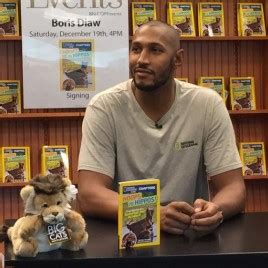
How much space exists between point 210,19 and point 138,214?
10.9 ft

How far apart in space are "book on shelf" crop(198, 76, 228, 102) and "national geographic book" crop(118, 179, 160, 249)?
3.15 metres

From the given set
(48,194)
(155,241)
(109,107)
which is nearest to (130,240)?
(155,241)

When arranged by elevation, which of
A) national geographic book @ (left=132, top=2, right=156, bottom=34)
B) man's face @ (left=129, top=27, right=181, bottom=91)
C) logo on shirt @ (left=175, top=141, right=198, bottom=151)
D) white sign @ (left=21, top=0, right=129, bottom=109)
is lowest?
logo on shirt @ (left=175, top=141, right=198, bottom=151)

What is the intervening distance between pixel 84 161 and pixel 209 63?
112 inches

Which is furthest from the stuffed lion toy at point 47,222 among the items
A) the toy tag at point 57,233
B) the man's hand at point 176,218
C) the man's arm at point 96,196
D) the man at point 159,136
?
the man at point 159,136

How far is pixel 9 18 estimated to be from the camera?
446 centimetres

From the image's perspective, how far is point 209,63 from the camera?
190 inches

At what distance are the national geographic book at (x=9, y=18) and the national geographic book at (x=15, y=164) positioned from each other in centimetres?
89

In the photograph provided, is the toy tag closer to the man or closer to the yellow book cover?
the man

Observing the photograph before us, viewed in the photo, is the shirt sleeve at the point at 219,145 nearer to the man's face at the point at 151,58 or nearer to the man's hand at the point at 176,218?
the man's face at the point at 151,58

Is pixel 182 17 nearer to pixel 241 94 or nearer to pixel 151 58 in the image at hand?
pixel 241 94

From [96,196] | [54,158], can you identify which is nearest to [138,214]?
[96,196]

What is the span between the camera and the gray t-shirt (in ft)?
7.34

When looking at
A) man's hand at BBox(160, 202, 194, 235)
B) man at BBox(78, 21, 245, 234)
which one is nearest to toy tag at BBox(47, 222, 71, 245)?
man's hand at BBox(160, 202, 194, 235)
